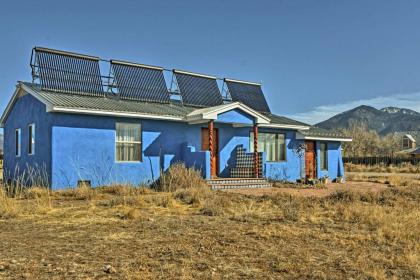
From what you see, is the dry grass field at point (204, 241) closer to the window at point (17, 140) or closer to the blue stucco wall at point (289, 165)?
the window at point (17, 140)

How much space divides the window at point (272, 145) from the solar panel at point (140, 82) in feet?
15.6

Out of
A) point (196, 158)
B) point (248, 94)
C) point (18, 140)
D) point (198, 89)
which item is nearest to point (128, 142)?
point (196, 158)

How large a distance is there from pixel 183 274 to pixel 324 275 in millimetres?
1584

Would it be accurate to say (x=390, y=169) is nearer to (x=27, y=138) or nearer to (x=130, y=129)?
(x=130, y=129)

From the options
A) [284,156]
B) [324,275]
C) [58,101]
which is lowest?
[324,275]

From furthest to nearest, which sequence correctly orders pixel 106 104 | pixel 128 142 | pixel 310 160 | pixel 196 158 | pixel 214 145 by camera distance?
pixel 310 160, pixel 214 145, pixel 196 158, pixel 128 142, pixel 106 104

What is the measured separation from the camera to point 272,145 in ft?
70.0

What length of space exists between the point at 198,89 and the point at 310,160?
710 centimetres

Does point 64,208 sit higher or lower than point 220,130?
lower

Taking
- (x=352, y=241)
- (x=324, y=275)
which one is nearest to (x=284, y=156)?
(x=352, y=241)

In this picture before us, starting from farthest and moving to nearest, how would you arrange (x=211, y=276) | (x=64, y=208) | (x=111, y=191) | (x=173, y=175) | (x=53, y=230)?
(x=173, y=175)
(x=111, y=191)
(x=64, y=208)
(x=53, y=230)
(x=211, y=276)

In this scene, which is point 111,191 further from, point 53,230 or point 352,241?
point 352,241

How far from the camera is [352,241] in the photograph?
673 centimetres

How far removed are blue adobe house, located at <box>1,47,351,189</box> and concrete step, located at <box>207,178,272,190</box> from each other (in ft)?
1.84
